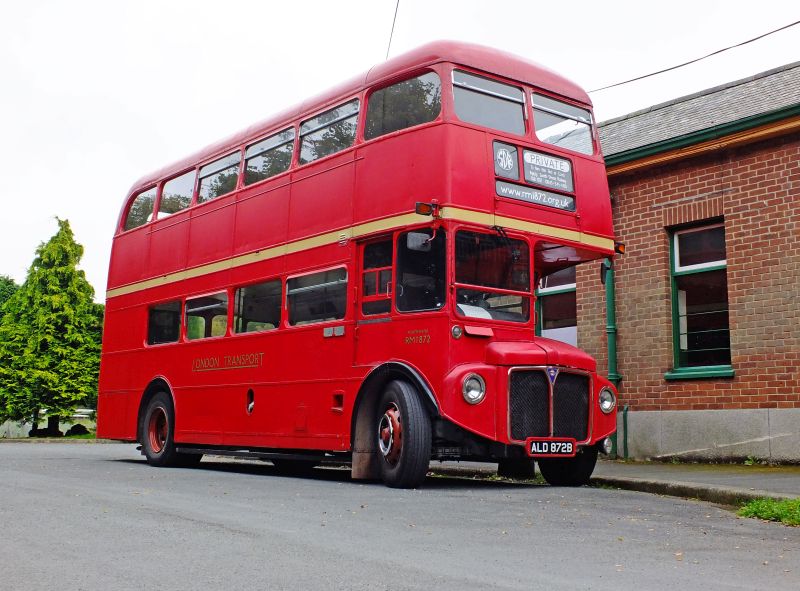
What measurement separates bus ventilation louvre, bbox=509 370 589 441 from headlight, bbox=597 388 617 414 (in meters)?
0.21

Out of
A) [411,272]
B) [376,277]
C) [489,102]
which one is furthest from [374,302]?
[489,102]

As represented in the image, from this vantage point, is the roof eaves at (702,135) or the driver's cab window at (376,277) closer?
the driver's cab window at (376,277)

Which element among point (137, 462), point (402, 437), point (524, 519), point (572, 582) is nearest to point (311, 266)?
point (402, 437)

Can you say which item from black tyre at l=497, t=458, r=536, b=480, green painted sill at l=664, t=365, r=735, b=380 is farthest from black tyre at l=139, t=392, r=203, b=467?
green painted sill at l=664, t=365, r=735, b=380

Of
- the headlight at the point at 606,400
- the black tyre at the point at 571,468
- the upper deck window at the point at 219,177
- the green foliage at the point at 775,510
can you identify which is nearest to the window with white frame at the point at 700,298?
the headlight at the point at 606,400

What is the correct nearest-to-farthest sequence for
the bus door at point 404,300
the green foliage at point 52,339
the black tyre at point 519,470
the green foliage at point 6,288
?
1. the bus door at point 404,300
2. the black tyre at point 519,470
3. the green foliage at point 52,339
4. the green foliage at point 6,288

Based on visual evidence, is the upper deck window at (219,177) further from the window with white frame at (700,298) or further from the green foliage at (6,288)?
the green foliage at (6,288)

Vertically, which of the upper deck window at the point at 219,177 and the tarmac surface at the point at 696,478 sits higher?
the upper deck window at the point at 219,177

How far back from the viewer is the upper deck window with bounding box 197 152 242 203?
1362cm

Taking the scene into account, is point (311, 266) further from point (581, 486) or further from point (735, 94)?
point (735, 94)

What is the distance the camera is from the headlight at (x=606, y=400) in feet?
34.5

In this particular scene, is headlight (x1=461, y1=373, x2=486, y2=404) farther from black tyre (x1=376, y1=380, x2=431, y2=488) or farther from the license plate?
the license plate

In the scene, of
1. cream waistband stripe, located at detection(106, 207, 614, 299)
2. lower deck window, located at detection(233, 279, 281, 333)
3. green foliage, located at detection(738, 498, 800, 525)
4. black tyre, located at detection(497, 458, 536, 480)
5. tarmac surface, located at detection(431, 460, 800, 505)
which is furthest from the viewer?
lower deck window, located at detection(233, 279, 281, 333)

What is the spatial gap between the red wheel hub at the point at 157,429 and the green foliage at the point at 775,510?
909 cm
